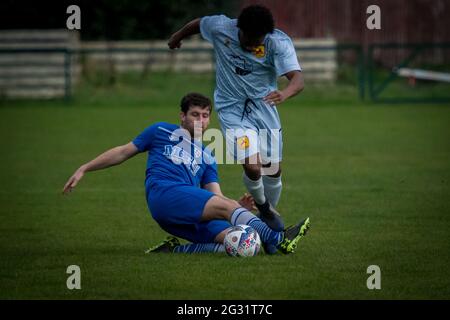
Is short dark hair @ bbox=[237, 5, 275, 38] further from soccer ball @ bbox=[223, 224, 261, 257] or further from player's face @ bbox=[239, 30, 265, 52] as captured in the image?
soccer ball @ bbox=[223, 224, 261, 257]

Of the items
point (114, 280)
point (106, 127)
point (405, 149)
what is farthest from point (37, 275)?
point (106, 127)

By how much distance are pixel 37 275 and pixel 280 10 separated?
27553 mm

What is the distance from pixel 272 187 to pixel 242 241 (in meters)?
1.82

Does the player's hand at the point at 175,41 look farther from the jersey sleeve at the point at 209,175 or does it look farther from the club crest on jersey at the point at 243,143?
the jersey sleeve at the point at 209,175

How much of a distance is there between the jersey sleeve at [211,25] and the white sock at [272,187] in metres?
1.45

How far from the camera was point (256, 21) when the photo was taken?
877cm

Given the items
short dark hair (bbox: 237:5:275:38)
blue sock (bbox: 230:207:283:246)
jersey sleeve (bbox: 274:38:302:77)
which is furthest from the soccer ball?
short dark hair (bbox: 237:5:275:38)

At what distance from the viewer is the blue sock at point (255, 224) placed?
817 centimetres

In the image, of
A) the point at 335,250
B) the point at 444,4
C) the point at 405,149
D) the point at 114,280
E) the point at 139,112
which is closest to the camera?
the point at 114,280

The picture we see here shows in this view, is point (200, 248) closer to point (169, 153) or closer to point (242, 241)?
point (242, 241)

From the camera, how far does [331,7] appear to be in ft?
114
